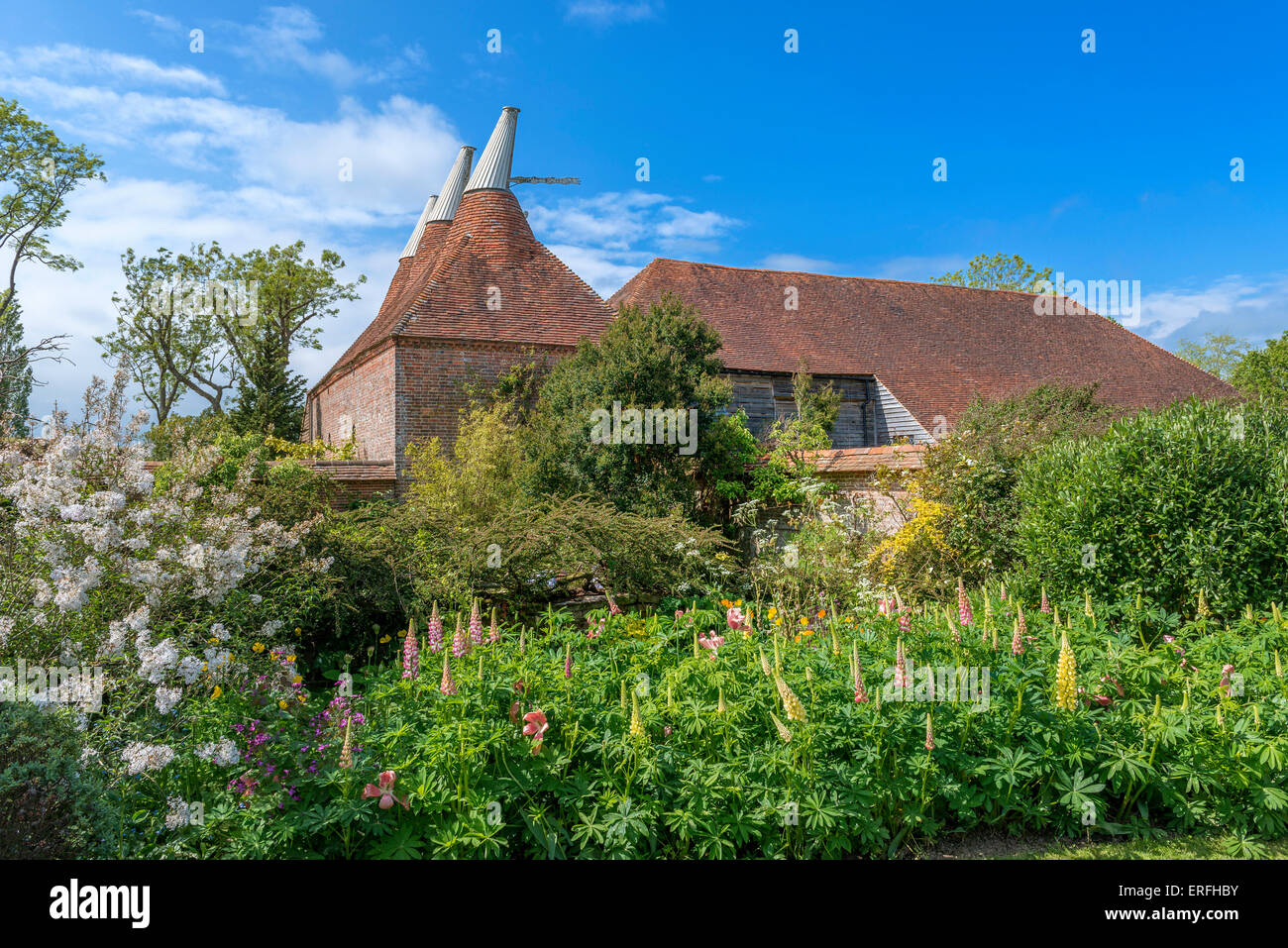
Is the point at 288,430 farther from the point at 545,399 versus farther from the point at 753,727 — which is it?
the point at 753,727

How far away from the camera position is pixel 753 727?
4414mm

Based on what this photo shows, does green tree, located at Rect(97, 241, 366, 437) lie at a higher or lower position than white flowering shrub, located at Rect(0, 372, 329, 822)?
higher

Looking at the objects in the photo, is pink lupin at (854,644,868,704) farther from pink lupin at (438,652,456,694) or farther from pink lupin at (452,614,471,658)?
pink lupin at (452,614,471,658)

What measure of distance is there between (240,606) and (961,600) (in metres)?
5.42

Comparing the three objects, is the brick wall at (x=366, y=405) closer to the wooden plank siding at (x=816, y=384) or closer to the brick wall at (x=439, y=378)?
the brick wall at (x=439, y=378)

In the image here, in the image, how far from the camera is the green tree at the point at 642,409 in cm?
1355

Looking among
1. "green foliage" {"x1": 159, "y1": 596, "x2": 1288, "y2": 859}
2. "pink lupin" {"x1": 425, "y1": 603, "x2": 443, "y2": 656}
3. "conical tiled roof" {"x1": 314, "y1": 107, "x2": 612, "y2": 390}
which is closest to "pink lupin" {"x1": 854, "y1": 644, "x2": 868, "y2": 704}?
"green foliage" {"x1": 159, "y1": 596, "x2": 1288, "y2": 859}

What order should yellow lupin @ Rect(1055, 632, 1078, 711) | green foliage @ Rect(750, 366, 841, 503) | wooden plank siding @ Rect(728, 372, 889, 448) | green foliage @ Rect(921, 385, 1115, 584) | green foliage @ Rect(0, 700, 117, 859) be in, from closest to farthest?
green foliage @ Rect(0, 700, 117, 859) → yellow lupin @ Rect(1055, 632, 1078, 711) → green foliage @ Rect(921, 385, 1115, 584) → green foliage @ Rect(750, 366, 841, 503) → wooden plank siding @ Rect(728, 372, 889, 448)

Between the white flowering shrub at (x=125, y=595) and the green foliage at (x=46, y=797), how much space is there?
151 mm

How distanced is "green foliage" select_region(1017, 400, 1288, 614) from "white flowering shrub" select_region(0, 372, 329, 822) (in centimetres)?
713

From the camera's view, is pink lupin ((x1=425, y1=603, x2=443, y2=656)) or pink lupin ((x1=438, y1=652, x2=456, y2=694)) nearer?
pink lupin ((x1=438, y1=652, x2=456, y2=694))

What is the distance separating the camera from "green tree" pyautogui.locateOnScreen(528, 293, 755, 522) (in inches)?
533

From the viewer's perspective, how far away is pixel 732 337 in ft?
70.7

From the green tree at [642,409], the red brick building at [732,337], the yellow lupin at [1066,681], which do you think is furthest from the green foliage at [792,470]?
the yellow lupin at [1066,681]
